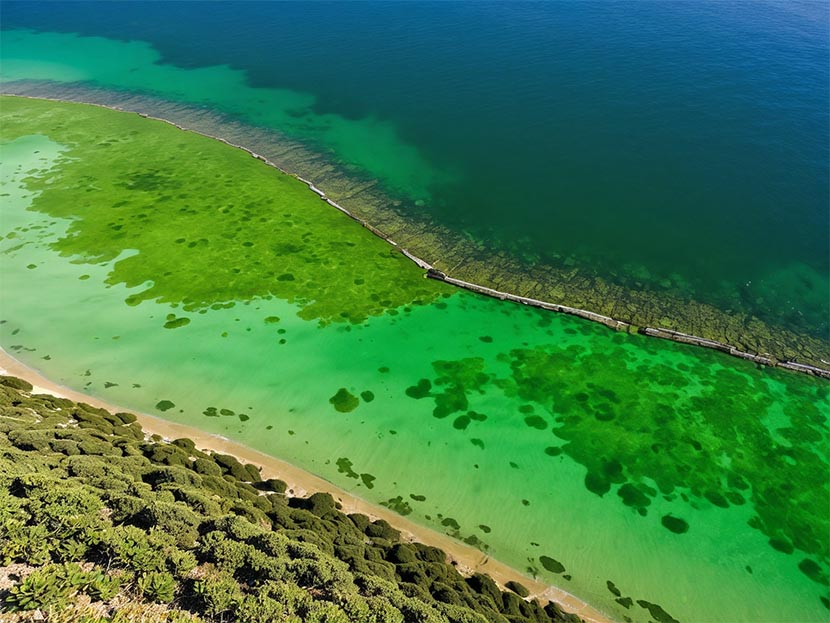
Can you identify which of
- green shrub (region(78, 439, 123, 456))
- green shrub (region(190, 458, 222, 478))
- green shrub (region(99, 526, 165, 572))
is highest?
green shrub (region(99, 526, 165, 572))

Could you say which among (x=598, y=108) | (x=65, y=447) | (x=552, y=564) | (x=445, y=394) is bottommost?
(x=552, y=564)

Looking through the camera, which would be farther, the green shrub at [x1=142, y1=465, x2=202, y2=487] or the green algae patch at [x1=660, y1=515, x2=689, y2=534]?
the green algae patch at [x1=660, y1=515, x2=689, y2=534]

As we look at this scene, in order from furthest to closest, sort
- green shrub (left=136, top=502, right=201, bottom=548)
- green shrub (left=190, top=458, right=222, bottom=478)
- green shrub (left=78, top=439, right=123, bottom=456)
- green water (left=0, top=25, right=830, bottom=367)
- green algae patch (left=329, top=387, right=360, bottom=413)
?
green water (left=0, top=25, right=830, bottom=367)
green algae patch (left=329, top=387, right=360, bottom=413)
green shrub (left=190, top=458, right=222, bottom=478)
green shrub (left=78, top=439, right=123, bottom=456)
green shrub (left=136, top=502, right=201, bottom=548)

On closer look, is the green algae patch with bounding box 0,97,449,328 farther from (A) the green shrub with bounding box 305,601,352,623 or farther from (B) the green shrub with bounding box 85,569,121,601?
(A) the green shrub with bounding box 305,601,352,623

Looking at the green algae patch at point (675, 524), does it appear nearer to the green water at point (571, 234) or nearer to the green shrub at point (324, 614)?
the green water at point (571, 234)

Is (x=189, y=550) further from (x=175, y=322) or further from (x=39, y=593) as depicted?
(x=175, y=322)

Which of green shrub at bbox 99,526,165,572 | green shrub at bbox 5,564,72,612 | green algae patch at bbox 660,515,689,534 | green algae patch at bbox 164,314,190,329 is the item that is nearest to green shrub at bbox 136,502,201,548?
green shrub at bbox 99,526,165,572

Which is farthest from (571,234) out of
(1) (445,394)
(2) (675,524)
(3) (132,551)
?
(3) (132,551)
